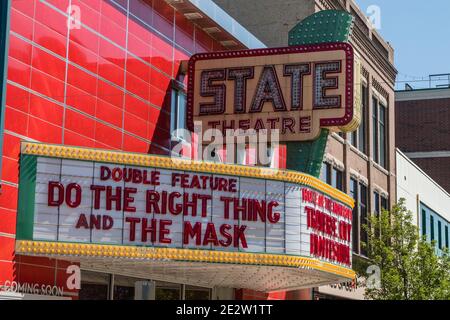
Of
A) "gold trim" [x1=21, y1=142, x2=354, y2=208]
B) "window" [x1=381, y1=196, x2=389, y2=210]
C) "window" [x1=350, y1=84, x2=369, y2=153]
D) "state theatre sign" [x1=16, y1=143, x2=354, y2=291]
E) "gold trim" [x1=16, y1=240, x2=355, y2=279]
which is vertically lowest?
"gold trim" [x1=16, y1=240, x2=355, y2=279]

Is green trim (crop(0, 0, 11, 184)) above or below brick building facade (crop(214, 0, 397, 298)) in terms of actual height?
below

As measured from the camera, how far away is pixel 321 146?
1006 inches

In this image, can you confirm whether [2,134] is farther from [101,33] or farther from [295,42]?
[295,42]

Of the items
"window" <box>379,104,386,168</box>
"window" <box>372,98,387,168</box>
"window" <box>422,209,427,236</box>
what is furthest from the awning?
"window" <box>422,209,427,236</box>

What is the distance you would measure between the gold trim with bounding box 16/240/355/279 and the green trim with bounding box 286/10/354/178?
291 cm

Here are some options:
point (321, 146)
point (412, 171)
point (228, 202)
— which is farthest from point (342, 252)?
point (412, 171)

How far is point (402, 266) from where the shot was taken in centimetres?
3734

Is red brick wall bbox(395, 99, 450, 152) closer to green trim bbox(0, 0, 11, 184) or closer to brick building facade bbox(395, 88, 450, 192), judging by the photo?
brick building facade bbox(395, 88, 450, 192)

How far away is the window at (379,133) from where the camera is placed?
155ft

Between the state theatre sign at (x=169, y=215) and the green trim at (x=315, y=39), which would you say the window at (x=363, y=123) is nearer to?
the green trim at (x=315, y=39)

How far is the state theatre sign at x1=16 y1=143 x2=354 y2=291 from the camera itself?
65.4ft

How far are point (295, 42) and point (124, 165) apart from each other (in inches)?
323

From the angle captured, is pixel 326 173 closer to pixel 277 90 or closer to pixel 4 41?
pixel 277 90

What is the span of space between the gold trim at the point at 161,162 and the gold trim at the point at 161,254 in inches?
72.7
